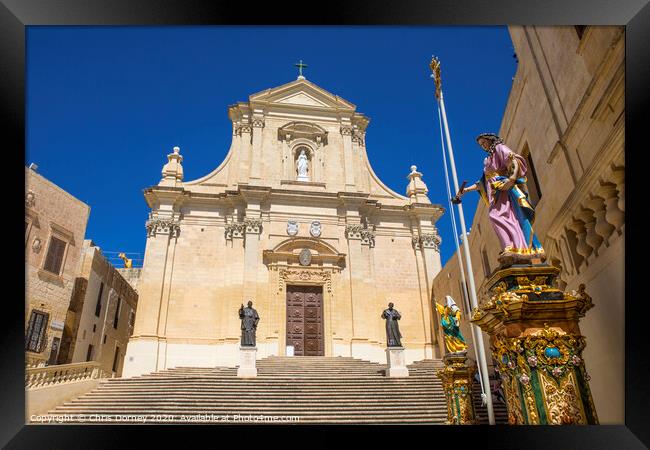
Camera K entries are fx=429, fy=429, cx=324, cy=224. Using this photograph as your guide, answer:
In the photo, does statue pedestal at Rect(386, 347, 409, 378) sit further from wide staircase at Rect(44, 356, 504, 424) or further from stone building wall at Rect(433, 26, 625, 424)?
stone building wall at Rect(433, 26, 625, 424)

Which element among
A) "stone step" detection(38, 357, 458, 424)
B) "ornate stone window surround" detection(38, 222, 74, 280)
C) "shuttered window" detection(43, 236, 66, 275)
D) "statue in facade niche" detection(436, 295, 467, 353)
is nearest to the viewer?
"statue in facade niche" detection(436, 295, 467, 353)

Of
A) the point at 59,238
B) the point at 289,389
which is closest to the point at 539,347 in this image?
the point at 289,389

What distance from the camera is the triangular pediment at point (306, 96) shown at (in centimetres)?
2443

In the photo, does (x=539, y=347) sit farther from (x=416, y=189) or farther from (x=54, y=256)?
(x=416, y=189)

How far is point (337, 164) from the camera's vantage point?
23.6 m

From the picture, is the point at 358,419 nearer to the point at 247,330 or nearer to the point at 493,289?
the point at 247,330

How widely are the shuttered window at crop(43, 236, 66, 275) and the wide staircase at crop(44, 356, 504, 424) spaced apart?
5.60 meters

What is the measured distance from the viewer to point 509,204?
15.3ft

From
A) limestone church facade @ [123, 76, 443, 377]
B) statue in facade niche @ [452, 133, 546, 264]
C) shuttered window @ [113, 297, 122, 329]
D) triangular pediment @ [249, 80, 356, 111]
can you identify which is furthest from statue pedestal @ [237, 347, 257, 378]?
triangular pediment @ [249, 80, 356, 111]

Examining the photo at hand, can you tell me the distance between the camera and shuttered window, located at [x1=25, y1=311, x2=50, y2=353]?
15.4m

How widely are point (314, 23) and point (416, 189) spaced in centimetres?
2058

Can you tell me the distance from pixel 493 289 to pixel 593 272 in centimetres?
260

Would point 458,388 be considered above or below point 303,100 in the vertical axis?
below

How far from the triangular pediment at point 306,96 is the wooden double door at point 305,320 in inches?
424
